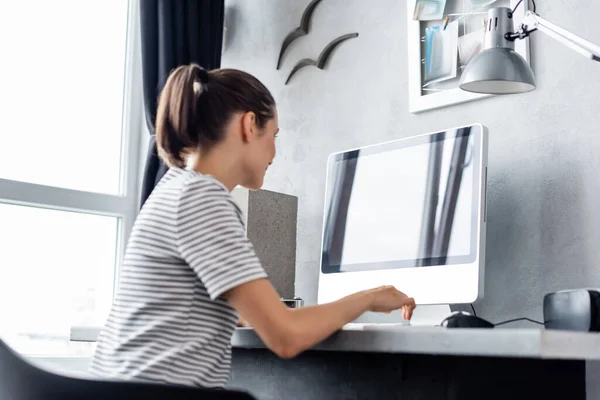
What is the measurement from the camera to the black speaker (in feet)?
4.72

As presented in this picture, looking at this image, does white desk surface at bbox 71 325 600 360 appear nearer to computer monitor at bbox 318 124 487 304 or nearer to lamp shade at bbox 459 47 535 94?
computer monitor at bbox 318 124 487 304

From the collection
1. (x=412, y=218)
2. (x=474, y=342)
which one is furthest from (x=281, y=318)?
(x=412, y=218)

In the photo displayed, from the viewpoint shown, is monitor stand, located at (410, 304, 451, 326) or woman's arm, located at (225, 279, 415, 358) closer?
woman's arm, located at (225, 279, 415, 358)

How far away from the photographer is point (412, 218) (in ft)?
6.26

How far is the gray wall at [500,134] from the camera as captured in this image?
1.90 meters

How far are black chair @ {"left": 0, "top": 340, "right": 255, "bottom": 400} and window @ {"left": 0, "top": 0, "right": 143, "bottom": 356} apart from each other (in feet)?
5.67

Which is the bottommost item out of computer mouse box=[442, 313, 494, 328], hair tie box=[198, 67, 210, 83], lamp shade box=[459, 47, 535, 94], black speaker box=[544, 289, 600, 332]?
computer mouse box=[442, 313, 494, 328]

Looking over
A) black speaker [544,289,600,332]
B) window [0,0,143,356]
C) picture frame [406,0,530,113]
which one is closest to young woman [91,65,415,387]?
black speaker [544,289,600,332]

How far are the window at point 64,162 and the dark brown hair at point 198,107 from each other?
141 centimetres

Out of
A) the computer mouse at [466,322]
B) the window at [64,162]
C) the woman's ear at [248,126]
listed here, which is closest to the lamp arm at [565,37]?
the computer mouse at [466,322]

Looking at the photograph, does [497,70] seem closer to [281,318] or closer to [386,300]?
[386,300]

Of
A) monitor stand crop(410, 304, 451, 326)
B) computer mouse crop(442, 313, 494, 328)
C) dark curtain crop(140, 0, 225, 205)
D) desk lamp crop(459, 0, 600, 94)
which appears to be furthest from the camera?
dark curtain crop(140, 0, 225, 205)

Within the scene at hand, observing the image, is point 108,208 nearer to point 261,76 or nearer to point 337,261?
point 261,76

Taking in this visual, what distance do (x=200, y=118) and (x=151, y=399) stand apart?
22.4 inches
